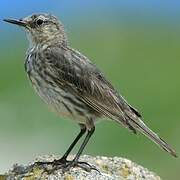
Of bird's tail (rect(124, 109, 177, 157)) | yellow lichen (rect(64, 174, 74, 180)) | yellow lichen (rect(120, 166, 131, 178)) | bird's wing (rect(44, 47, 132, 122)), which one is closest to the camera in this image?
yellow lichen (rect(64, 174, 74, 180))

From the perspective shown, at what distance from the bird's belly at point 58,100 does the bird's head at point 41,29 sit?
872mm

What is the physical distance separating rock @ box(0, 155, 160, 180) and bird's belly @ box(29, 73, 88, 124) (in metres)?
0.64

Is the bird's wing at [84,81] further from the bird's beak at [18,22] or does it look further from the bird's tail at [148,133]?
the bird's beak at [18,22]

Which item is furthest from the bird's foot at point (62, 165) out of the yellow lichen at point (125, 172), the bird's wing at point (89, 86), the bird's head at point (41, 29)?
the bird's head at point (41, 29)

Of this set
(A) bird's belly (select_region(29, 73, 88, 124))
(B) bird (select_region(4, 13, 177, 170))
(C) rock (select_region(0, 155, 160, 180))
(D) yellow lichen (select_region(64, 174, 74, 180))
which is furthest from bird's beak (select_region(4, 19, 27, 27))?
(D) yellow lichen (select_region(64, 174, 74, 180))

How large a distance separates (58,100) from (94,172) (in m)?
1.08

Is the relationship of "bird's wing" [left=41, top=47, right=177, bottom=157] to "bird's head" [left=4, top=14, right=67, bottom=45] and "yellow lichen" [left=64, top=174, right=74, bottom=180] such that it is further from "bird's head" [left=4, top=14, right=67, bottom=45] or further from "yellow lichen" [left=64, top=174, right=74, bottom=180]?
"yellow lichen" [left=64, top=174, right=74, bottom=180]

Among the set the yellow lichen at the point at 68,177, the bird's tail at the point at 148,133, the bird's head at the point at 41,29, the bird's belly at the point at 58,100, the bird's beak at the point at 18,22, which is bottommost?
the yellow lichen at the point at 68,177

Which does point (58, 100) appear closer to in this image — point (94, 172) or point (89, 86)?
point (89, 86)

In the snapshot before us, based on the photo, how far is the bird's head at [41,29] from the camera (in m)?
17.4

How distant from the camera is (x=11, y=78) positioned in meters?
30.8

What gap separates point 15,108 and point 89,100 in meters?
11.2

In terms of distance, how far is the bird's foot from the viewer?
638 inches

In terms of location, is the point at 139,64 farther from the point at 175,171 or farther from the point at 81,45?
the point at 175,171
